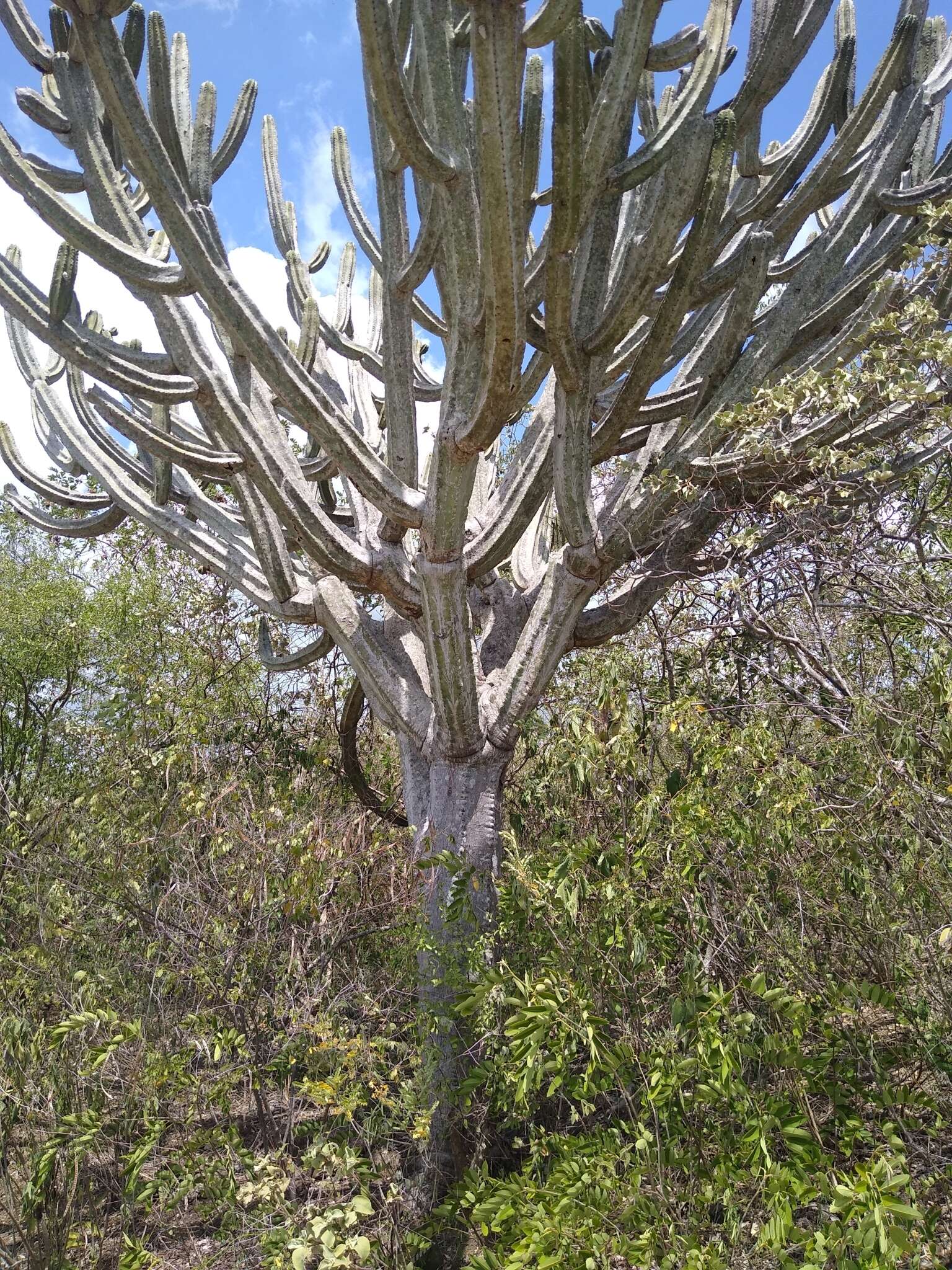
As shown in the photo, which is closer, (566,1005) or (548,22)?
(548,22)

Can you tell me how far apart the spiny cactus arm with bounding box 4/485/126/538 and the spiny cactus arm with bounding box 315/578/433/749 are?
166cm

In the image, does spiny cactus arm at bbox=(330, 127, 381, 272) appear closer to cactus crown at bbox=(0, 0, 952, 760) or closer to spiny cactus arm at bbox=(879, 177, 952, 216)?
cactus crown at bbox=(0, 0, 952, 760)

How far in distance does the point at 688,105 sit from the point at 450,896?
3001 millimetres

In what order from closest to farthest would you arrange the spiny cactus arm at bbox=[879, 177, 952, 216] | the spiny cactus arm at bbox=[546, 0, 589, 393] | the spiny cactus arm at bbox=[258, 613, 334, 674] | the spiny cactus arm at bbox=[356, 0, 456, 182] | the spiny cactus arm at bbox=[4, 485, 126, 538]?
1. the spiny cactus arm at bbox=[356, 0, 456, 182]
2. the spiny cactus arm at bbox=[546, 0, 589, 393]
3. the spiny cactus arm at bbox=[879, 177, 952, 216]
4. the spiny cactus arm at bbox=[258, 613, 334, 674]
5. the spiny cactus arm at bbox=[4, 485, 126, 538]

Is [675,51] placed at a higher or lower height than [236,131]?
lower

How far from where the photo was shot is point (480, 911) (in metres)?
3.71

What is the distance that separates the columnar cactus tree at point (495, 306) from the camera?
281 cm

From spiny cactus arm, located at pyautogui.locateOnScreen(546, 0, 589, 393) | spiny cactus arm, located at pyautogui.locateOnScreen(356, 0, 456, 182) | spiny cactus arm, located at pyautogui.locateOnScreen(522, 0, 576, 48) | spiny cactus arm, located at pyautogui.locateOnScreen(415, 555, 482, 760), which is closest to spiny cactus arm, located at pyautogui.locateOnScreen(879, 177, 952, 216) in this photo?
spiny cactus arm, located at pyautogui.locateOnScreen(546, 0, 589, 393)

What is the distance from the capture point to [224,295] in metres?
3.32

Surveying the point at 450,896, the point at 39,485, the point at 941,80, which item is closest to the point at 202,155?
the point at 39,485

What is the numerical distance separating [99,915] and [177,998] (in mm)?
525

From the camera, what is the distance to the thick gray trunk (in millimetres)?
3285

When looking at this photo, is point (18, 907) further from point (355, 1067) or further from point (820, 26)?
point (820, 26)

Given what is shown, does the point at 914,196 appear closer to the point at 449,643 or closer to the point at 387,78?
the point at 387,78
